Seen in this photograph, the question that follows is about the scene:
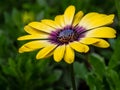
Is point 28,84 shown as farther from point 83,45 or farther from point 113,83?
point 83,45

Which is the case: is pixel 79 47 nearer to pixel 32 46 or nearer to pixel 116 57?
pixel 32 46

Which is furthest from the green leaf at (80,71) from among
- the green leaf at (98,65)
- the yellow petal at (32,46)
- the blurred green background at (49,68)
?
the yellow petal at (32,46)

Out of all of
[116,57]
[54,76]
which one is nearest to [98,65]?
[116,57]

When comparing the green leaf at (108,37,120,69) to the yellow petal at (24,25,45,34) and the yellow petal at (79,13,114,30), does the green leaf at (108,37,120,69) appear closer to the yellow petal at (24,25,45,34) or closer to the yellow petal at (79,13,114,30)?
the yellow petal at (79,13,114,30)

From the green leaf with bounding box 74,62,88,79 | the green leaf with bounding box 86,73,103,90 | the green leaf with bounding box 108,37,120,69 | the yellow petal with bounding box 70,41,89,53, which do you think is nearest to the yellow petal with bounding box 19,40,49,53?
the yellow petal with bounding box 70,41,89,53

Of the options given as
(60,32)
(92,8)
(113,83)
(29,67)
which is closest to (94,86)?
(113,83)

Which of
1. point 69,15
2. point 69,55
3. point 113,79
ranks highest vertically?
point 69,15

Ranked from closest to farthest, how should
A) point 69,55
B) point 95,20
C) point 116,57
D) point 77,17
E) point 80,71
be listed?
point 69,55
point 95,20
point 77,17
point 116,57
point 80,71

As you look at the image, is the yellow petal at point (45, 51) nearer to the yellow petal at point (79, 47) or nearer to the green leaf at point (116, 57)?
the yellow petal at point (79, 47)
